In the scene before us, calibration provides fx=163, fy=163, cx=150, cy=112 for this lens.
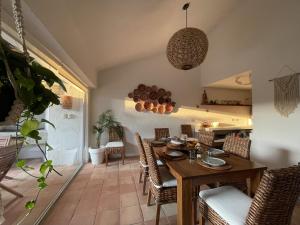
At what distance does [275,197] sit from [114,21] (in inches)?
101

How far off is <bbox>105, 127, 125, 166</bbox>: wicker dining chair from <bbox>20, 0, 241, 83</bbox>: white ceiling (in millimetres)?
1811

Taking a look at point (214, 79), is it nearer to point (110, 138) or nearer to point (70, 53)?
point (110, 138)

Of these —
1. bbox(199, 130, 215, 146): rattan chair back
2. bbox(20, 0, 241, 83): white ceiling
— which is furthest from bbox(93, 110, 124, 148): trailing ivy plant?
bbox(199, 130, 215, 146): rattan chair back

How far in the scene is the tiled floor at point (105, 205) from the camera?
6.63 feet

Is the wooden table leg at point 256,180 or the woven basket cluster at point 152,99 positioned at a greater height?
the woven basket cluster at point 152,99

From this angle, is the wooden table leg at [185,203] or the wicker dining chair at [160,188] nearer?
the wooden table leg at [185,203]

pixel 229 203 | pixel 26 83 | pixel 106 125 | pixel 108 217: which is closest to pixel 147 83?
pixel 106 125

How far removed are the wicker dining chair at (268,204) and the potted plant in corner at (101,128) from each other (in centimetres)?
309

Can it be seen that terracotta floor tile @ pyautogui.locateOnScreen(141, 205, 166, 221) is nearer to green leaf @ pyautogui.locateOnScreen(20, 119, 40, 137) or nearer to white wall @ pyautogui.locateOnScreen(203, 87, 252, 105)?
green leaf @ pyautogui.locateOnScreen(20, 119, 40, 137)


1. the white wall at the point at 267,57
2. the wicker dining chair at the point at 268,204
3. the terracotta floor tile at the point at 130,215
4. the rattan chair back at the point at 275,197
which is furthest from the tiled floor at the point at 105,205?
the rattan chair back at the point at 275,197

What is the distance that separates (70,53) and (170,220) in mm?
2374

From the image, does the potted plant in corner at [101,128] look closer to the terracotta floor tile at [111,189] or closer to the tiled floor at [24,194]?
the tiled floor at [24,194]

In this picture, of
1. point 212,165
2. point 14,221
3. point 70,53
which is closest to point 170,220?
point 212,165

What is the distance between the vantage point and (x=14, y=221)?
1982 millimetres
